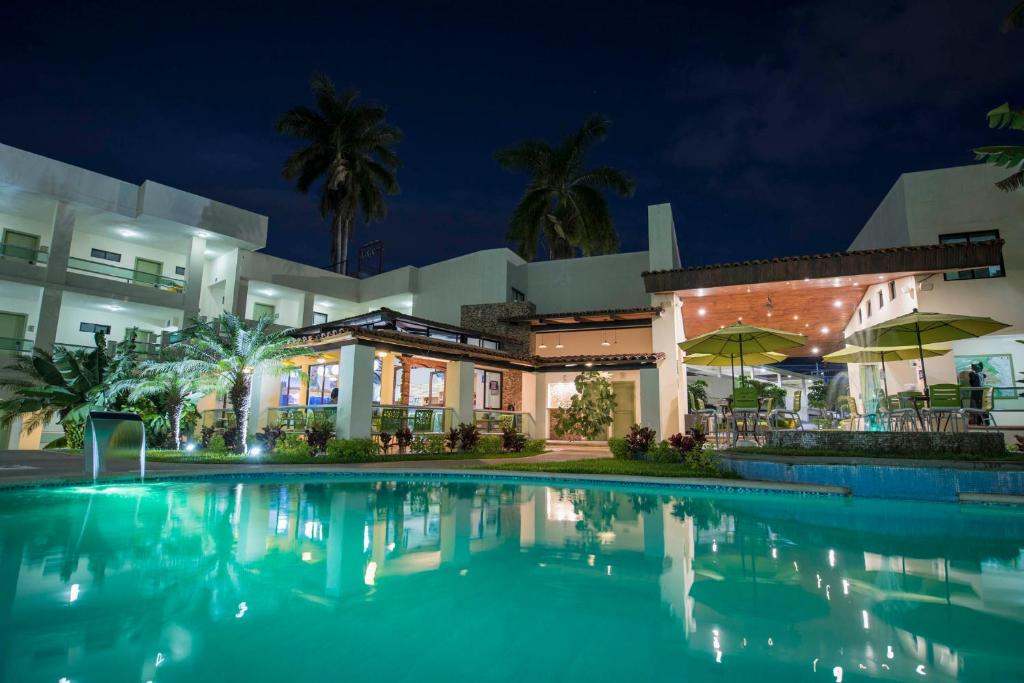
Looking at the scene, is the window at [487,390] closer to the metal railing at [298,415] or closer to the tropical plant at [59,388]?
the metal railing at [298,415]

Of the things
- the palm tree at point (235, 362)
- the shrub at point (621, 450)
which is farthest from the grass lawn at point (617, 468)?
the palm tree at point (235, 362)

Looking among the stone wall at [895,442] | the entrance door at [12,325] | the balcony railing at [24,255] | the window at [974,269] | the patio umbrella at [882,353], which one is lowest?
the stone wall at [895,442]

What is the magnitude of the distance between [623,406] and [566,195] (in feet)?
40.1

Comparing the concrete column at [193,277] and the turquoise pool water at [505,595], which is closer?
the turquoise pool water at [505,595]

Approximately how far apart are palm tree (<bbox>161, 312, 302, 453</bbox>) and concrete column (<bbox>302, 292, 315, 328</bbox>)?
383 inches

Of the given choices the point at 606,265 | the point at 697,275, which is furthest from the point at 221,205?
the point at 697,275

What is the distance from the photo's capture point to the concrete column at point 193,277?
23312 millimetres

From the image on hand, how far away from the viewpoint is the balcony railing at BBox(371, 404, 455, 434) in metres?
17.1

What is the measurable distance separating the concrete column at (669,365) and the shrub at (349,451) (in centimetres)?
962

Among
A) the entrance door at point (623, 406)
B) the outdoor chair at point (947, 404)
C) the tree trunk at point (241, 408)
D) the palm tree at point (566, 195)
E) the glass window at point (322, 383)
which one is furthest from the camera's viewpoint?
the palm tree at point (566, 195)

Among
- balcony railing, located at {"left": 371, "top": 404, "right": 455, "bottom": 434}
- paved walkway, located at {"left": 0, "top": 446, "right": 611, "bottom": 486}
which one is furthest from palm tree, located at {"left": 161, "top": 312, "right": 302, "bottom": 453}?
balcony railing, located at {"left": 371, "top": 404, "right": 455, "bottom": 434}

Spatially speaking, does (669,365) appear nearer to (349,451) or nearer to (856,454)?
(856,454)

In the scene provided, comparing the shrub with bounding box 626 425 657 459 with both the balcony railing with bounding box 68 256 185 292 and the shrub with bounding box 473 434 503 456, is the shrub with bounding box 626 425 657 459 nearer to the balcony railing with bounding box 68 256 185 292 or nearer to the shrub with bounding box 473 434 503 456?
the shrub with bounding box 473 434 503 456

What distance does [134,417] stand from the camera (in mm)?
12383
